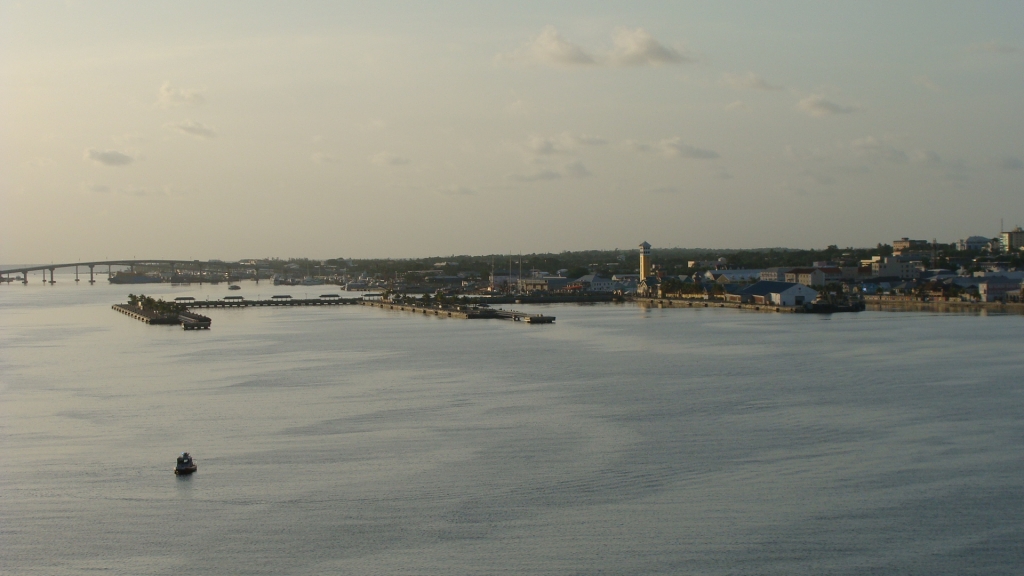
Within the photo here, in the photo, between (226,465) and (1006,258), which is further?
(1006,258)

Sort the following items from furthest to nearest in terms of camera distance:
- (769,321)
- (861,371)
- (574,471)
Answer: (769,321) → (861,371) → (574,471)

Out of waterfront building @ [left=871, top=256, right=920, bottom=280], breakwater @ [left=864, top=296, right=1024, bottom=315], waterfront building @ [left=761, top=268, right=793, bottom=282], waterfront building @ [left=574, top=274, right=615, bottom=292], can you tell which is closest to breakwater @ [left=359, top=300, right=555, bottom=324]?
breakwater @ [left=864, top=296, right=1024, bottom=315]

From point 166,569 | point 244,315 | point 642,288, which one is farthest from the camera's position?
point 642,288

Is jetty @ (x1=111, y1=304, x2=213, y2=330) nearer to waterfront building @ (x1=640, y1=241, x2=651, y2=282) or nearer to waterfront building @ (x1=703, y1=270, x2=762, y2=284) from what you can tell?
waterfront building @ (x1=640, y1=241, x2=651, y2=282)

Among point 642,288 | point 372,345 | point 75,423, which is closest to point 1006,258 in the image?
point 642,288

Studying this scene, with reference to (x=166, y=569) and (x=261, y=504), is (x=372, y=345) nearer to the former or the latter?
(x=261, y=504)
